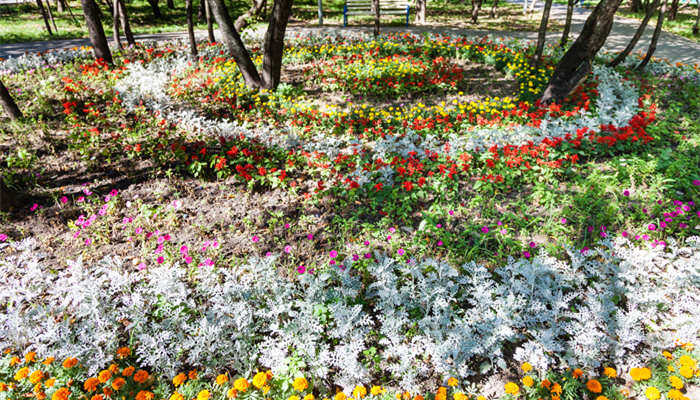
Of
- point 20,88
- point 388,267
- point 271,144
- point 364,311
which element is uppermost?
point 20,88

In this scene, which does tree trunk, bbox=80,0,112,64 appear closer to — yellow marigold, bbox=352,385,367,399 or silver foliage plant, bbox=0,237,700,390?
silver foliage plant, bbox=0,237,700,390

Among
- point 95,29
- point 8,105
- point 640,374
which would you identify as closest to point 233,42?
point 95,29

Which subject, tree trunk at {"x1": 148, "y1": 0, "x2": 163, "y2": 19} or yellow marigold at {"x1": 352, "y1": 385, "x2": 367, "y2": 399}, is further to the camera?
tree trunk at {"x1": 148, "y1": 0, "x2": 163, "y2": 19}

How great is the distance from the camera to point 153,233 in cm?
428

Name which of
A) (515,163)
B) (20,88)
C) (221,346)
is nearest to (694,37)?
(515,163)

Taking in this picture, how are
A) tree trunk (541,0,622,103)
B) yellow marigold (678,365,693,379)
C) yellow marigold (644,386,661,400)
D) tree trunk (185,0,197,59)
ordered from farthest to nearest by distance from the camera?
tree trunk (185,0,197,59), tree trunk (541,0,622,103), yellow marigold (678,365,693,379), yellow marigold (644,386,661,400)

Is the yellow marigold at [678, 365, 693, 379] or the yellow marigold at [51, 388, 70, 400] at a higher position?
the yellow marigold at [51, 388, 70, 400]

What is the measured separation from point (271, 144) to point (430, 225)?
310 centimetres

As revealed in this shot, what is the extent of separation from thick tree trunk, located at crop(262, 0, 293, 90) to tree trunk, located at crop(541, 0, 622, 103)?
17.9ft

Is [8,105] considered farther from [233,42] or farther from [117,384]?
[117,384]

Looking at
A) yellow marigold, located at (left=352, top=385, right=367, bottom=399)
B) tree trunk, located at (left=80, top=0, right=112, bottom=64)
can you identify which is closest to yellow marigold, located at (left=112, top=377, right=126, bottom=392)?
yellow marigold, located at (left=352, top=385, right=367, bottom=399)

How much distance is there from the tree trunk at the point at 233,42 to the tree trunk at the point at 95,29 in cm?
335

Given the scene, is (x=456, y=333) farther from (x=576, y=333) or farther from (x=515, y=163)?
(x=515, y=163)

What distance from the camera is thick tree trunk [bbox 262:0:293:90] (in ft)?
22.9
